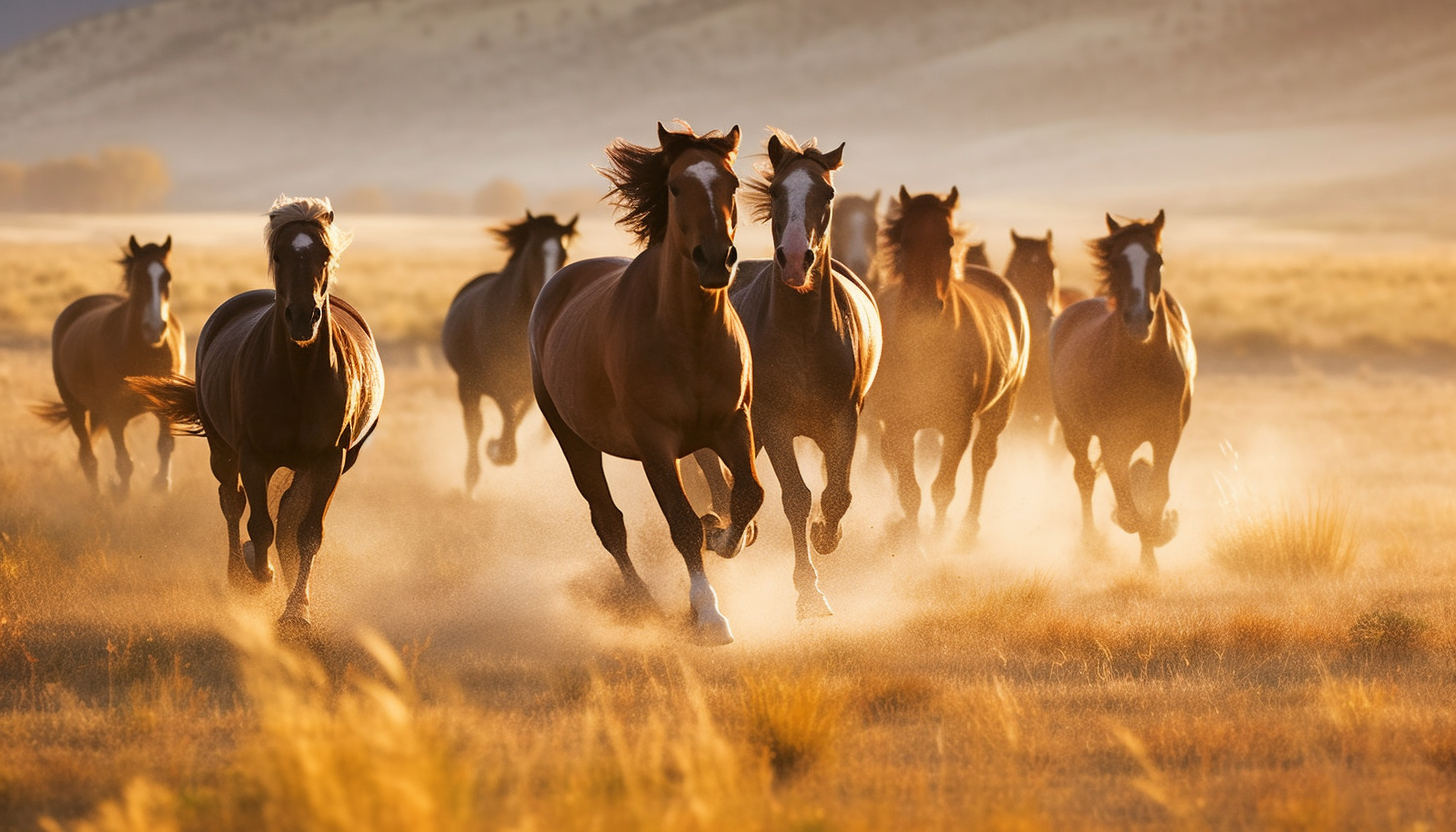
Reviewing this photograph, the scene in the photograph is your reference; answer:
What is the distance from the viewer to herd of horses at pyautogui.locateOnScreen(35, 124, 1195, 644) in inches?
265

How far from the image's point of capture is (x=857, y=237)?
11922mm

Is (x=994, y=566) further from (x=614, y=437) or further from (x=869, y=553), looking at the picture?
(x=614, y=437)

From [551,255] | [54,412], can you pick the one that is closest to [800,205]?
[551,255]

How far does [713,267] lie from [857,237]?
19.5ft

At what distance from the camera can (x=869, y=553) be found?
10039 mm

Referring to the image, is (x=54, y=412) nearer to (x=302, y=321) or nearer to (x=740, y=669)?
(x=302, y=321)

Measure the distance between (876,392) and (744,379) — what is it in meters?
3.55

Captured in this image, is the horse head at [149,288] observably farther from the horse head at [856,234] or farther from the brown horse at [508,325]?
the horse head at [856,234]

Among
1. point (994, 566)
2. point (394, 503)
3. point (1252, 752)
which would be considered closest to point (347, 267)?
point (394, 503)

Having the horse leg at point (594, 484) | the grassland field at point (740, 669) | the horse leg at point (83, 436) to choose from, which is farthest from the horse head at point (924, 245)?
the horse leg at point (83, 436)

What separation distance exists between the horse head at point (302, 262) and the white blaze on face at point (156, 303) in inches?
194

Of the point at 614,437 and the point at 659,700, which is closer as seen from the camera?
the point at 659,700

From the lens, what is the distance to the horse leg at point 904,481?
31.7 ft

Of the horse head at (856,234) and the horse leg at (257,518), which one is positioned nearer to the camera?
the horse leg at (257,518)
